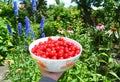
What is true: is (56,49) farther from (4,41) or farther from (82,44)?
(4,41)

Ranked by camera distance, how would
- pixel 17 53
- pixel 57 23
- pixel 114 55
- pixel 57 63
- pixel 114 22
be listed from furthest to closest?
pixel 57 23, pixel 114 22, pixel 114 55, pixel 17 53, pixel 57 63

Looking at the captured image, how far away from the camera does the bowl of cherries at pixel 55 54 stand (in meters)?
2.12

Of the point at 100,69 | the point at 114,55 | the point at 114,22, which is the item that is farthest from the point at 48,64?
the point at 114,22

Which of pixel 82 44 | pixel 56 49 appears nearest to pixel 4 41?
pixel 82 44

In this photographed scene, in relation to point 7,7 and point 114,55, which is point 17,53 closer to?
point 114,55

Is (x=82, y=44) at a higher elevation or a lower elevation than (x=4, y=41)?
higher

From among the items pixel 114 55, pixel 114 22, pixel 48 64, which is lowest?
pixel 114 55

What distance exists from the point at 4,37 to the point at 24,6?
1641 millimetres

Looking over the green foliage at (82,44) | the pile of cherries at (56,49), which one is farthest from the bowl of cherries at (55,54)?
the green foliage at (82,44)

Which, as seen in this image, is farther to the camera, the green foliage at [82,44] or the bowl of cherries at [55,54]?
the green foliage at [82,44]

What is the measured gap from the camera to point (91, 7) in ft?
22.2

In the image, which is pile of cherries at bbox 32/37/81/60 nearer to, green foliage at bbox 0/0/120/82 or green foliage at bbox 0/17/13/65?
green foliage at bbox 0/0/120/82

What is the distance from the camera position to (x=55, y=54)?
2.15m

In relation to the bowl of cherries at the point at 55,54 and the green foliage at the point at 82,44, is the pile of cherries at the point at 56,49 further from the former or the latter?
the green foliage at the point at 82,44
